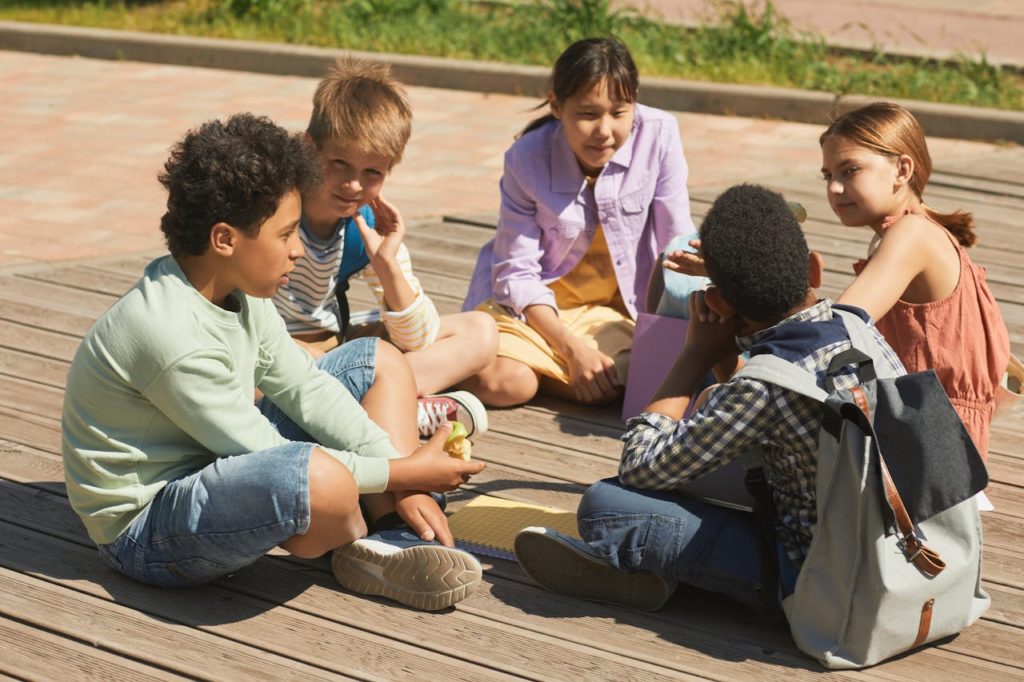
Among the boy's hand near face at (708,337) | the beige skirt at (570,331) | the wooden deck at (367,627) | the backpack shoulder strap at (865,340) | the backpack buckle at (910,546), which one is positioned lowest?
the wooden deck at (367,627)

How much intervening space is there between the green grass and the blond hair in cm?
468

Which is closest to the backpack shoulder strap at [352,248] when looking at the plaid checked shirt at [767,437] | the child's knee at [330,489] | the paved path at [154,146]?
the child's knee at [330,489]

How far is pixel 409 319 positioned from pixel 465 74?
16.6 ft

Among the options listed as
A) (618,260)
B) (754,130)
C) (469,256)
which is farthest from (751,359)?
(754,130)

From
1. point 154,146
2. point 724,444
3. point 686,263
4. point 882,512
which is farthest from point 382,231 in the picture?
point 154,146

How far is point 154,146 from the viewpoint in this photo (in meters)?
7.36

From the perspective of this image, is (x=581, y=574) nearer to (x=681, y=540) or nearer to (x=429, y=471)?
(x=681, y=540)

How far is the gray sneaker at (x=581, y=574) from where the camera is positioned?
2.84m

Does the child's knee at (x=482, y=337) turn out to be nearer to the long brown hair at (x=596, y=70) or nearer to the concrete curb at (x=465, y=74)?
the long brown hair at (x=596, y=70)

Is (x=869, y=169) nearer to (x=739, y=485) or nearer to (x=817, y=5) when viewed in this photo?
(x=739, y=485)

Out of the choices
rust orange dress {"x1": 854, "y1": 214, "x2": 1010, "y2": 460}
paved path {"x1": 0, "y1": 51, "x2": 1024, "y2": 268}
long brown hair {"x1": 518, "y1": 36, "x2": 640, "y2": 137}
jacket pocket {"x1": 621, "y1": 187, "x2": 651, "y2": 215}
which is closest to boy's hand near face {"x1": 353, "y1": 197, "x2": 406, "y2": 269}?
long brown hair {"x1": 518, "y1": 36, "x2": 640, "y2": 137}

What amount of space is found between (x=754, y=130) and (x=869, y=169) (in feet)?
14.5

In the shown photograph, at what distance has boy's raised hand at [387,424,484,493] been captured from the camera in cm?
286

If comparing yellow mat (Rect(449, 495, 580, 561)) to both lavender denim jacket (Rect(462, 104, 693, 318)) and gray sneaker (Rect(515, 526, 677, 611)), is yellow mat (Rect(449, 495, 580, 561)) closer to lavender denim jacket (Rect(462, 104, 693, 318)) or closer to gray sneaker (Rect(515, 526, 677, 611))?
gray sneaker (Rect(515, 526, 677, 611))
